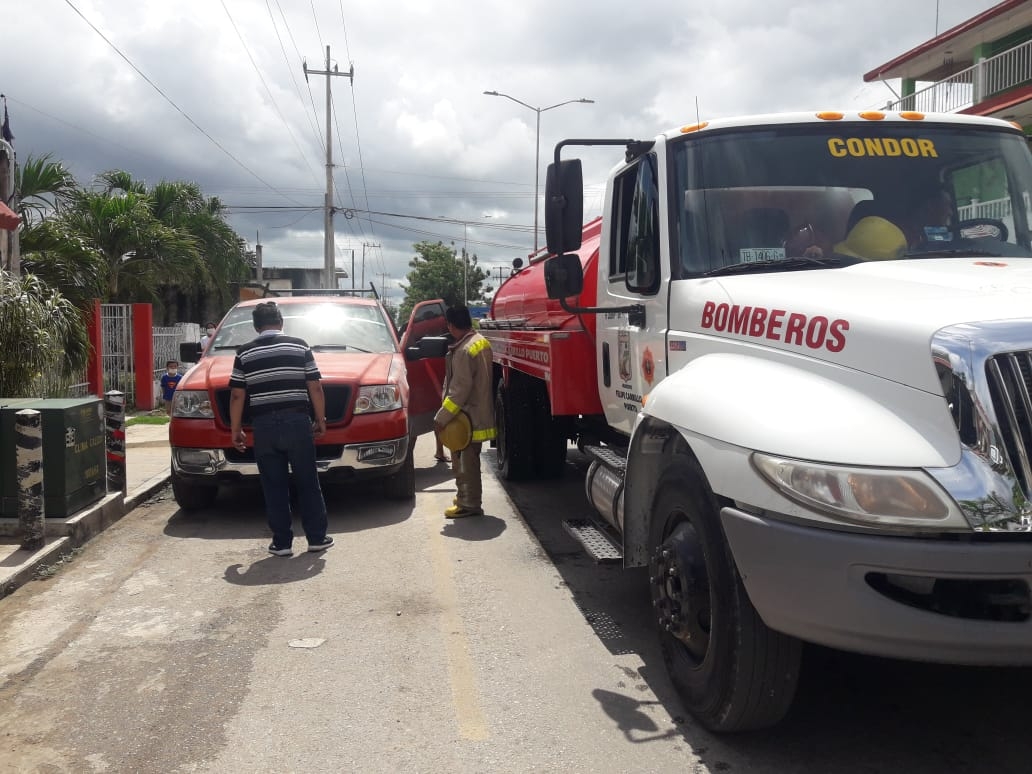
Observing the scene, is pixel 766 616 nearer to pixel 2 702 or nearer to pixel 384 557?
pixel 2 702

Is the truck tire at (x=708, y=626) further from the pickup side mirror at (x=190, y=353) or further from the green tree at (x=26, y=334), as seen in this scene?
the green tree at (x=26, y=334)

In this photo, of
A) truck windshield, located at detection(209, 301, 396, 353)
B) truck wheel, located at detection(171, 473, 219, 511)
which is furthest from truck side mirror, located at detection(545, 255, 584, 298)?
truck windshield, located at detection(209, 301, 396, 353)

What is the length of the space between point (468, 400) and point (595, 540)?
2.79 metres

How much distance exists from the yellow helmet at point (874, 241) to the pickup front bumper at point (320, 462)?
4546 mm

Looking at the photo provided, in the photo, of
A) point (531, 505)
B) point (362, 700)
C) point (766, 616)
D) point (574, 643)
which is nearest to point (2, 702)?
point (362, 700)

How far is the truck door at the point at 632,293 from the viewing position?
184 inches

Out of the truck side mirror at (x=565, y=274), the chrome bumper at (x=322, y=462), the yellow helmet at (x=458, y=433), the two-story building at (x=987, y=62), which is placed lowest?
the chrome bumper at (x=322, y=462)

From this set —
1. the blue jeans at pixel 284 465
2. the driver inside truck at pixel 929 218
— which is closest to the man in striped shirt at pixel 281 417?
the blue jeans at pixel 284 465

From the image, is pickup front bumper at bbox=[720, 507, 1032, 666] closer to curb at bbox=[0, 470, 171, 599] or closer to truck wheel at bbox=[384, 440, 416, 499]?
curb at bbox=[0, 470, 171, 599]

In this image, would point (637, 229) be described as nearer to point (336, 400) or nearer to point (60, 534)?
point (336, 400)

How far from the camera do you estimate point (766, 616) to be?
3.11 meters

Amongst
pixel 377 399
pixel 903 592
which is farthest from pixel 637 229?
pixel 377 399

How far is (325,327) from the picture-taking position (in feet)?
30.2

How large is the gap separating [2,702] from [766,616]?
3249 millimetres
